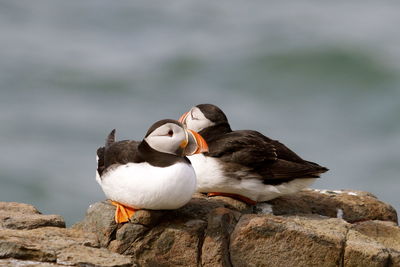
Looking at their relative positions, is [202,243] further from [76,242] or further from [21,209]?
[21,209]

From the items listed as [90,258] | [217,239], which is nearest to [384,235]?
[217,239]

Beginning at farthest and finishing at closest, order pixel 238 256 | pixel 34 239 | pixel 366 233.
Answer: pixel 366 233 < pixel 238 256 < pixel 34 239

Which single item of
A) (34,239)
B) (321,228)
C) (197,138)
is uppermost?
(197,138)

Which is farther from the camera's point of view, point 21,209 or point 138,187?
point 21,209

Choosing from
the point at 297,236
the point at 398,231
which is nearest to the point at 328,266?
the point at 297,236

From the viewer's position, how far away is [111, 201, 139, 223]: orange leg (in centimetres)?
639

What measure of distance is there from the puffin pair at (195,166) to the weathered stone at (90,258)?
493 mm

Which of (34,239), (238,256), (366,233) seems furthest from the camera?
(366,233)

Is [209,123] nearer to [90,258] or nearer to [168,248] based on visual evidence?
[168,248]

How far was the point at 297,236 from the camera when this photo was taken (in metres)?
6.30

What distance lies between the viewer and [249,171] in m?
7.30

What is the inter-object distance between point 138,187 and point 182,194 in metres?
0.31

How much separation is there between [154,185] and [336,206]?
6.57 ft

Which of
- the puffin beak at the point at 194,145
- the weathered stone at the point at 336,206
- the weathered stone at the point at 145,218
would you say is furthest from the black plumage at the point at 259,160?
the weathered stone at the point at 145,218
